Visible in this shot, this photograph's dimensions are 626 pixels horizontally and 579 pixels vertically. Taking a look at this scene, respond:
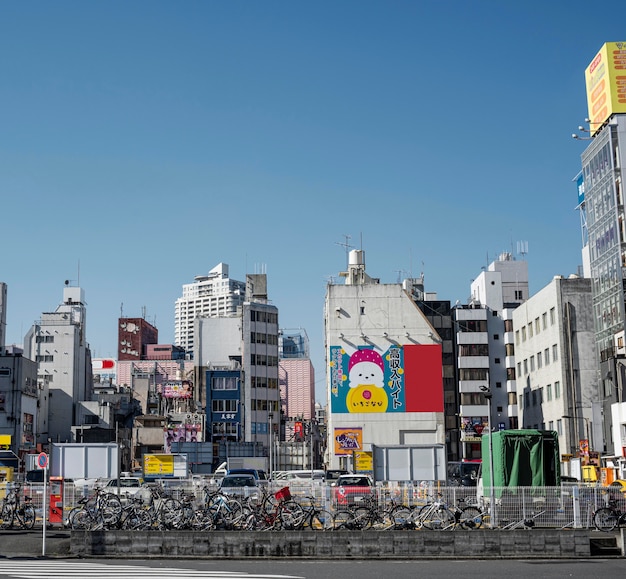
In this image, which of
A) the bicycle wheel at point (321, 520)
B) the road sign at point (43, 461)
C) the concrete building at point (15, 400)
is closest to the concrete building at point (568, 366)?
the bicycle wheel at point (321, 520)

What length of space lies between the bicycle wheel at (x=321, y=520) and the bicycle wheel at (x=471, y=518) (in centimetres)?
427

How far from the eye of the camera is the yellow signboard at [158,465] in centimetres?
5406

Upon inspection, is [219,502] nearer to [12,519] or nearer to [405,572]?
[12,519]

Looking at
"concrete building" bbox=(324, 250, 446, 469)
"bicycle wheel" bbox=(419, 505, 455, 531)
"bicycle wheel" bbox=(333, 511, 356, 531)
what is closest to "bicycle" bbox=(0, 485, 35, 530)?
"bicycle wheel" bbox=(333, 511, 356, 531)

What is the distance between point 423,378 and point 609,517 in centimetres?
6393

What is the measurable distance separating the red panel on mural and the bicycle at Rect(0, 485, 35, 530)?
6118 cm

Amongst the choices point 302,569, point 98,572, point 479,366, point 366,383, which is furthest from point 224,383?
point 98,572

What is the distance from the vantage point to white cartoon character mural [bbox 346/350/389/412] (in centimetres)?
9006

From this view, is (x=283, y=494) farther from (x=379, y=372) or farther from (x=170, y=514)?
(x=379, y=372)

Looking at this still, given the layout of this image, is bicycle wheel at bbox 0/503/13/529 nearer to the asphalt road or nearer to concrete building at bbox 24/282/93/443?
the asphalt road

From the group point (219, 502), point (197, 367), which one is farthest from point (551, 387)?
point (219, 502)

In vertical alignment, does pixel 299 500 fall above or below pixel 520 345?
below

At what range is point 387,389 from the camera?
90.6 m

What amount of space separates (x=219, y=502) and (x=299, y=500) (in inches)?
105
